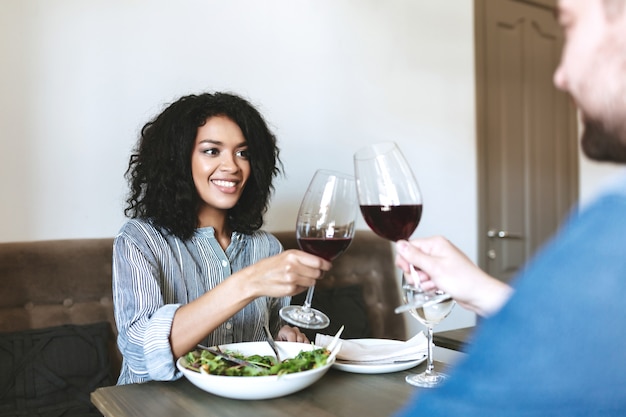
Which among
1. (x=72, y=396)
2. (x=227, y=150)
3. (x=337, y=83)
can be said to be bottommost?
(x=72, y=396)

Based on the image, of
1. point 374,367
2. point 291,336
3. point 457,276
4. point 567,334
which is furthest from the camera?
point 291,336

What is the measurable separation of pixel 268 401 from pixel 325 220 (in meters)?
0.35

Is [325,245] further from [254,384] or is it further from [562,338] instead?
[562,338]

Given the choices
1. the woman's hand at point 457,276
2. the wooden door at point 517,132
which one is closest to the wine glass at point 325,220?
the woman's hand at point 457,276

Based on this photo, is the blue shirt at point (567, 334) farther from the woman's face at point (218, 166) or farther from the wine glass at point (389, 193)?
the woman's face at point (218, 166)

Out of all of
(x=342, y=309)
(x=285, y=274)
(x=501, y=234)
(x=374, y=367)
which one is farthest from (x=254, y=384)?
(x=501, y=234)

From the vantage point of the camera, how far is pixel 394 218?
1.08 metres

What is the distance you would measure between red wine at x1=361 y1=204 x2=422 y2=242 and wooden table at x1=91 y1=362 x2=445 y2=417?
0.30 m

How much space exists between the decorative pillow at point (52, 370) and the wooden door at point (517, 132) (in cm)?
219

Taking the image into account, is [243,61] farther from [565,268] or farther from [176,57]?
[565,268]

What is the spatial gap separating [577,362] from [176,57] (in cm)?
195

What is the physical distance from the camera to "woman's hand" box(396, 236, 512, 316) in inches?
37.6

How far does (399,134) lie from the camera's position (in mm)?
2855

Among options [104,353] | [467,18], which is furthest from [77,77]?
[467,18]
